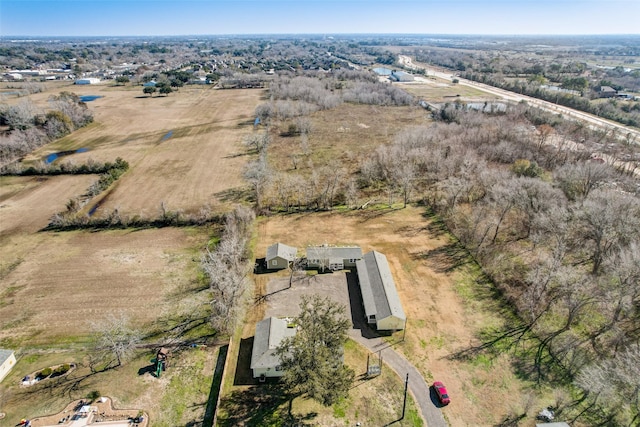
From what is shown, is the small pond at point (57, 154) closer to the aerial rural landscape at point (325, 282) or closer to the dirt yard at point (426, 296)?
the aerial rural landscape at point (325, 282)

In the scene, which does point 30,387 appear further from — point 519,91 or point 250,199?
point 519,91

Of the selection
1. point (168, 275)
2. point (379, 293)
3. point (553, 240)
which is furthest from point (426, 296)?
point (168, 275)

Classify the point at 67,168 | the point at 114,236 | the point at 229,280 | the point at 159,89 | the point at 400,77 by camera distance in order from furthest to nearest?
the point at 400,77 → the point at 159,89 → the point at 67,168 → the point at 114,236 → the point at 229,280

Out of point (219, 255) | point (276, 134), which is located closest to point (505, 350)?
point (219, 255)

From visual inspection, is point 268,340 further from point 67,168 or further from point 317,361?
point 67,168

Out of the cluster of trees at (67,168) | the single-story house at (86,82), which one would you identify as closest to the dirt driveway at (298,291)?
the cluster of trees at (67,168)
